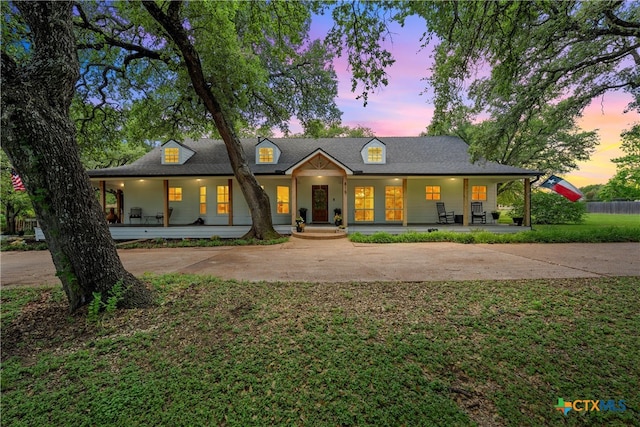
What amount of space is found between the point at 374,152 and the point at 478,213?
6.48m

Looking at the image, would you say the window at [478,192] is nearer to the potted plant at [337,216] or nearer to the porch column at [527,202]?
the porch column at [527,202]

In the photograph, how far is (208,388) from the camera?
92.7 inches

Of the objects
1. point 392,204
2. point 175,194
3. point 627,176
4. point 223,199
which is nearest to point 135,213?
point 175,194

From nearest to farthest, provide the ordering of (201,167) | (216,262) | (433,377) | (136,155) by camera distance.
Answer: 1. (433,377)
2. (216,262)
3. (201,167)
4. (136,155)

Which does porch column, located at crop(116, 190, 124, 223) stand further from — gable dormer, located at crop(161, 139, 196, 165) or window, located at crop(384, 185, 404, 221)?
window, located at crop(384, 185, 404, 221)

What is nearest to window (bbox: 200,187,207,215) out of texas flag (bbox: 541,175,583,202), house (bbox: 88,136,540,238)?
house (bbox: 88,136,540,238)

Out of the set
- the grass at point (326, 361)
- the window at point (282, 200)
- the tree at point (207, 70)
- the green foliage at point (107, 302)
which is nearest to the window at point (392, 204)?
the tree at point (207, 70)

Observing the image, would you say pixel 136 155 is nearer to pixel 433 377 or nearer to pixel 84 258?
pixel 84 258

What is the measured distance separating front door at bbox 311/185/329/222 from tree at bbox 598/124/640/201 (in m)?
21.6

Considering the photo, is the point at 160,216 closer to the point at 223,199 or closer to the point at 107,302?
the point at 223,199

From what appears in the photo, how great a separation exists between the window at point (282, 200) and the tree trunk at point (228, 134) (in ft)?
10.2

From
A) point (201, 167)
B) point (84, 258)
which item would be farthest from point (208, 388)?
point (201, 167)

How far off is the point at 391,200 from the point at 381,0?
Result: 11.0m

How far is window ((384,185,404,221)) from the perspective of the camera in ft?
47.9
